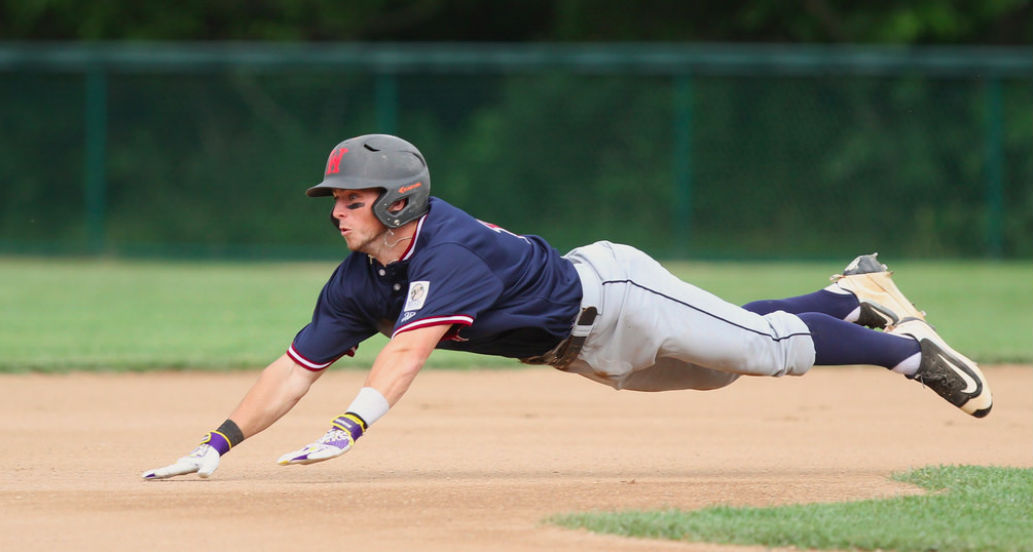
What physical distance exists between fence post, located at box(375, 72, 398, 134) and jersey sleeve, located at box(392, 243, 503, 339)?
12.0m

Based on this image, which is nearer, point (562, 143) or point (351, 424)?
point (351, 424)

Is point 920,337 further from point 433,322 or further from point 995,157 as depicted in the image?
point 995,157

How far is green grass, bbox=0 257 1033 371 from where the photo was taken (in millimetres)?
9461

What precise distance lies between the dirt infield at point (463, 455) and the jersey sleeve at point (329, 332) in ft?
1.64

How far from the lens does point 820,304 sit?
5664 millimetres

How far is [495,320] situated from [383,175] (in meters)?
0.63

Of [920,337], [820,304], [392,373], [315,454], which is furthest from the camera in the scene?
[820,304]

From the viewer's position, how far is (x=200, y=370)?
8938 mm

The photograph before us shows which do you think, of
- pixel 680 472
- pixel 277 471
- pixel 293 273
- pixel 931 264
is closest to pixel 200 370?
pixel 277 471

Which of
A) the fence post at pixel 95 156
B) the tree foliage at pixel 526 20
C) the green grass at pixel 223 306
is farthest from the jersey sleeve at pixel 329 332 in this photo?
the tree foliage at pixel 526 20

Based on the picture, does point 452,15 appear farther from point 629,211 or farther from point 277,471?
point 277,471

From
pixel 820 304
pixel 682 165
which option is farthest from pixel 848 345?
pixel 682 165

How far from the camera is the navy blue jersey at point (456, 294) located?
4.50 meters

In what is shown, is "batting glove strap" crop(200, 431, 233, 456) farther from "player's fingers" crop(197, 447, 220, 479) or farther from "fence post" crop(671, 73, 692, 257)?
"fence post" crop(671, 73, 692, 257)
